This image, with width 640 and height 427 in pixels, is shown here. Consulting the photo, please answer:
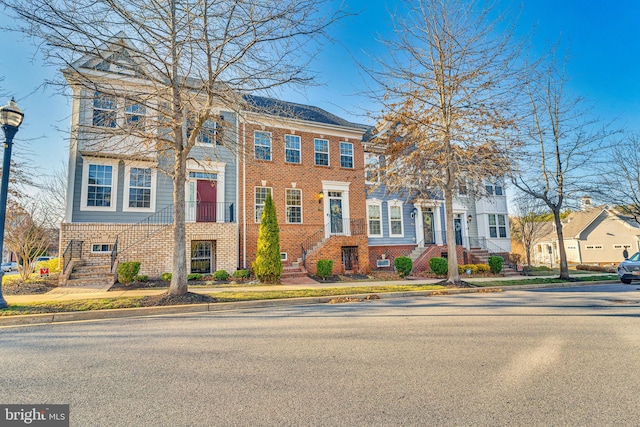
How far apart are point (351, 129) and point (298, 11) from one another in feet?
38.6

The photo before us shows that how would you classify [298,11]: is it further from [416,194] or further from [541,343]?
[416,194]

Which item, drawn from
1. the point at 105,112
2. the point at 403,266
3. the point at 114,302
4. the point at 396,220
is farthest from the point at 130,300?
the point at 396,220

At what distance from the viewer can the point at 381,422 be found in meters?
2.44

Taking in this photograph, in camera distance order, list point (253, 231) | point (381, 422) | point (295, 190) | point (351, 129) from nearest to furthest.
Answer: point (381, 422), point (253, 231), point (295, 190), point (351, 129)

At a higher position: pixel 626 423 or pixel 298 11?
pixel 298 11

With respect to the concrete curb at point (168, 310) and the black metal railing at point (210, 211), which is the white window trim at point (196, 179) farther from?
the concrete curb at point (168, 310)

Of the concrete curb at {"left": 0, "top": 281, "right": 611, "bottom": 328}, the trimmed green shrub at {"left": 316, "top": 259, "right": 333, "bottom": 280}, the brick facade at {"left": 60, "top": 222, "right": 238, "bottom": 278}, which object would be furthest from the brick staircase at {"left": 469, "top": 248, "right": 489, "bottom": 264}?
the brick facade at {"left": 60, "top": 222, "right": 238, "bottom": 278}

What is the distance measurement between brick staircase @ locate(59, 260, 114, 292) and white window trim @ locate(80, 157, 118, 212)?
231 cm

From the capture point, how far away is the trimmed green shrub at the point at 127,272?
1110cm

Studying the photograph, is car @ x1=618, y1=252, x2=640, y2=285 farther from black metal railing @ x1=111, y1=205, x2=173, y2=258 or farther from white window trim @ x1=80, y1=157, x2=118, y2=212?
white window trim @ x1=80, y1=157, x2=118, y2=212

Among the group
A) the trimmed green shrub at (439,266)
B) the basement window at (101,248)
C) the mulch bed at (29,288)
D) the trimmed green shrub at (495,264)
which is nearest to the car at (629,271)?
the trimmed green shrub at (495,264)

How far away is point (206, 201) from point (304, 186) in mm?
4941

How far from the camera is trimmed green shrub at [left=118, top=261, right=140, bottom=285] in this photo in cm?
1110

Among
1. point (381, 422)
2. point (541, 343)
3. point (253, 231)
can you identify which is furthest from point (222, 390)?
point (253, 231)
